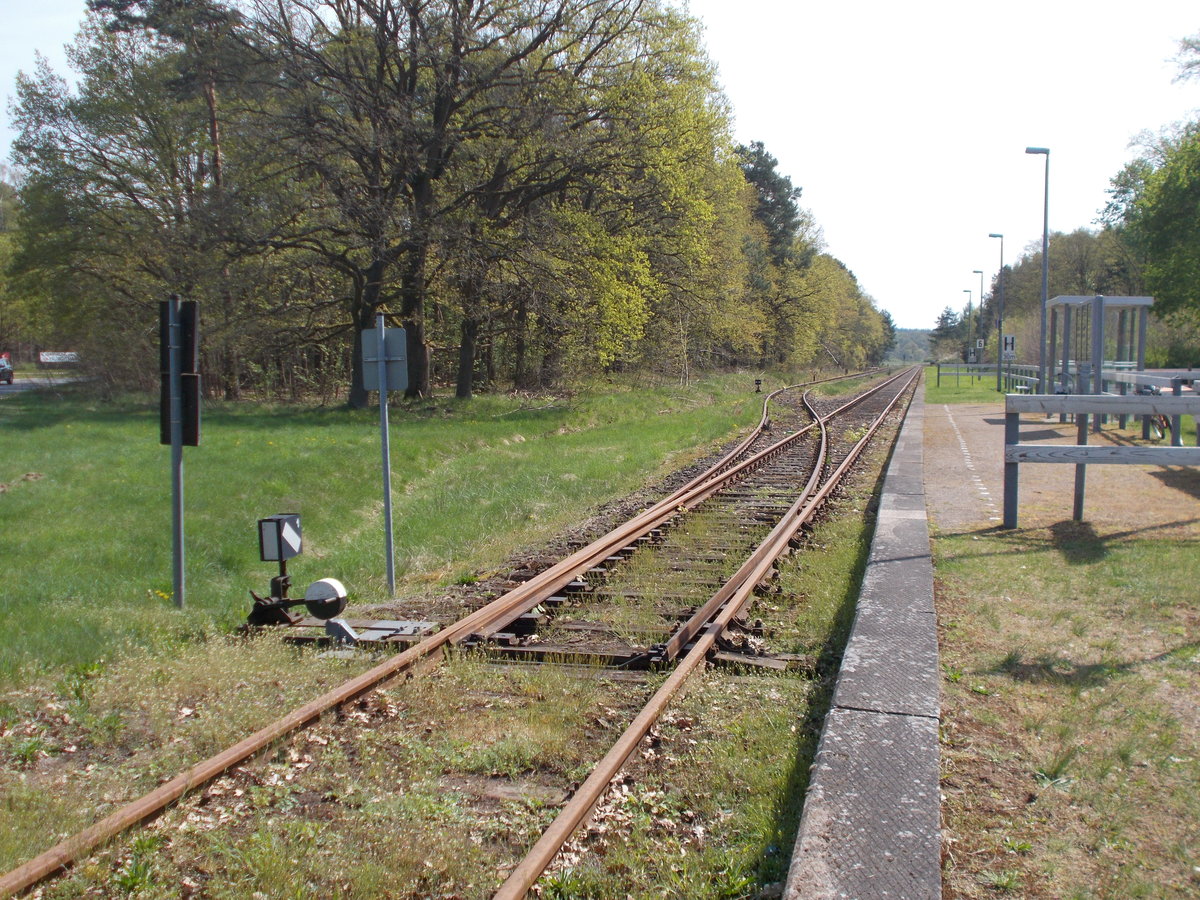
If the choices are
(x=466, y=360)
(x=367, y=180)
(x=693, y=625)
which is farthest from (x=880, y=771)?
(x=466, y=360)

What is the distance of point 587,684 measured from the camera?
5895mm

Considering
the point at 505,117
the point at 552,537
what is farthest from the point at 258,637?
the point at 505,117

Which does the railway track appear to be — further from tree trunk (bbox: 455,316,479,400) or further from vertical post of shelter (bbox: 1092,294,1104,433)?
tree trunk (bbox: 455,316,479,400)

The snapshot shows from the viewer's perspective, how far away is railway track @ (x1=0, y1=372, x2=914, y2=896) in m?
4.10

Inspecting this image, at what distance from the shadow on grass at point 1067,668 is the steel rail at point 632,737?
6.05 ft

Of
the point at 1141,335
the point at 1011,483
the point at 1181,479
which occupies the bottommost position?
the point at 1181,479

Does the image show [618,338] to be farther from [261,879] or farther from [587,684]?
A: [261,879]

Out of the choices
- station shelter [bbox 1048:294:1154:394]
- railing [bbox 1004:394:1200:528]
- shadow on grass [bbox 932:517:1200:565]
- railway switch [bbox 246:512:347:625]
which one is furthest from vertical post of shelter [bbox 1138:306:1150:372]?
railway switch [bbox 246:512:347:625]

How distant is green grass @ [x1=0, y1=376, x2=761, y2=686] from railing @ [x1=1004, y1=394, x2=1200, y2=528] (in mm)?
5151

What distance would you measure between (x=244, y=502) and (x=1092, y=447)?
9.68m

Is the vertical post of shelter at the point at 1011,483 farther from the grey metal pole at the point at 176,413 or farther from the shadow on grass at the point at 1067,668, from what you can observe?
the grey metal pole at the point at 176,413

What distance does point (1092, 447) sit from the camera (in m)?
9.30

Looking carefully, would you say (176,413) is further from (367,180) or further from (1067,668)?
(367,180)

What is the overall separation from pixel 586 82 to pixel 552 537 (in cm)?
1876
